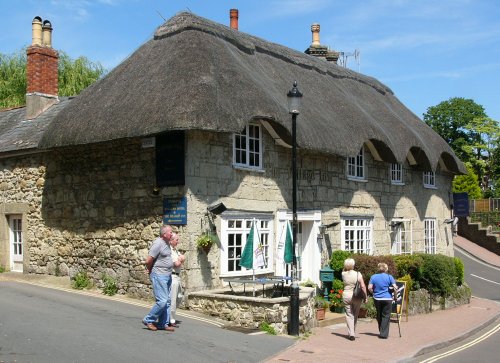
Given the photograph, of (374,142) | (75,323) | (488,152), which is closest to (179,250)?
(75,323)

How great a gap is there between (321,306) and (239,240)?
8.16ft

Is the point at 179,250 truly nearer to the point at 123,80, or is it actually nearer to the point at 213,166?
the point at 213,166

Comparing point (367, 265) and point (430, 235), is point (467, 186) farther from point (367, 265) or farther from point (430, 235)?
point (367, 265)

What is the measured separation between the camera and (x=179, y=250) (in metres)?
14.1

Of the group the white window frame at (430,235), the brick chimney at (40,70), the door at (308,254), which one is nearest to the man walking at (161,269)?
the door at (308,254)

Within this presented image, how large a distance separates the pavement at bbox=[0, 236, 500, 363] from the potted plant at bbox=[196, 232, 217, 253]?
1.54 meters

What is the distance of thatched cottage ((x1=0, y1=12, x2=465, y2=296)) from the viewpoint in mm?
14258

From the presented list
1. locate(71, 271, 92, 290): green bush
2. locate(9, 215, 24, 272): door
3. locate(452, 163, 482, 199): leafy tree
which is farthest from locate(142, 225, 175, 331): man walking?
locate(452, 163, 482, 199): leafy tree

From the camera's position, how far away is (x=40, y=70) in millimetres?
19844

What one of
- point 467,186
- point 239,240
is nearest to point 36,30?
point 239,240

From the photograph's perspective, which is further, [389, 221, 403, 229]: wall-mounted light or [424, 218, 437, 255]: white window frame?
[424, 218, 437, 255]: white window frame

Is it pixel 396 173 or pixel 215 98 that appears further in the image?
pixel 396 173

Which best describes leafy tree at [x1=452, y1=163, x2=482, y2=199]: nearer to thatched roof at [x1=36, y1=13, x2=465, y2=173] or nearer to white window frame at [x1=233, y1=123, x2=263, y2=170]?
thatched roof at [x1=36, y1=13, x2=465, y2=173]

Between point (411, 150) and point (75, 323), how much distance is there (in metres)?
14.6
